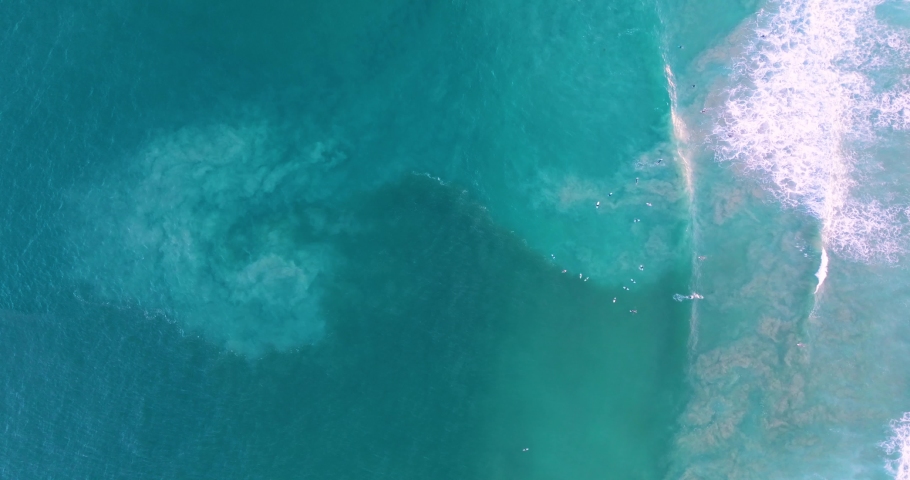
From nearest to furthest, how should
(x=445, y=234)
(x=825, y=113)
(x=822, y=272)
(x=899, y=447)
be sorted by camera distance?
(x=899, y=447)
(x=822, y=272)
(x=825, y=113)
(x=445, y=234)

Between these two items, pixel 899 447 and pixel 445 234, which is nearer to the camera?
pixel 899 447

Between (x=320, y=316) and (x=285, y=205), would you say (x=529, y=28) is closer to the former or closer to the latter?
(x=285, y=205)

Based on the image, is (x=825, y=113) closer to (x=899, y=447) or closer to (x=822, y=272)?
(x=822, y=272)

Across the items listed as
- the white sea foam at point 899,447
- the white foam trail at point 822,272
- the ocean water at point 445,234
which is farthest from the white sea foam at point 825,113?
the white sea foam at point 899,447

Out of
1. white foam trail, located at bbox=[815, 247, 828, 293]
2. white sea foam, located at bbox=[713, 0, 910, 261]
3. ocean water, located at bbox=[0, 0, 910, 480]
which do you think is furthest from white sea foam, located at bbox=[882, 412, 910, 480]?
white sea foam, located at bbox=[713, 0, 910, 261]

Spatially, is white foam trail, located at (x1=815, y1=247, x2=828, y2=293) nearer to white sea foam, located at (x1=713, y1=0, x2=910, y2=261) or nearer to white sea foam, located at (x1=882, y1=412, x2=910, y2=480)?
Result: white sea foam, located at (x1=713, y1=0, x2=910, y2=261)

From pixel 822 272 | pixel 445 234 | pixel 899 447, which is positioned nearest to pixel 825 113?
pixel 822 272
